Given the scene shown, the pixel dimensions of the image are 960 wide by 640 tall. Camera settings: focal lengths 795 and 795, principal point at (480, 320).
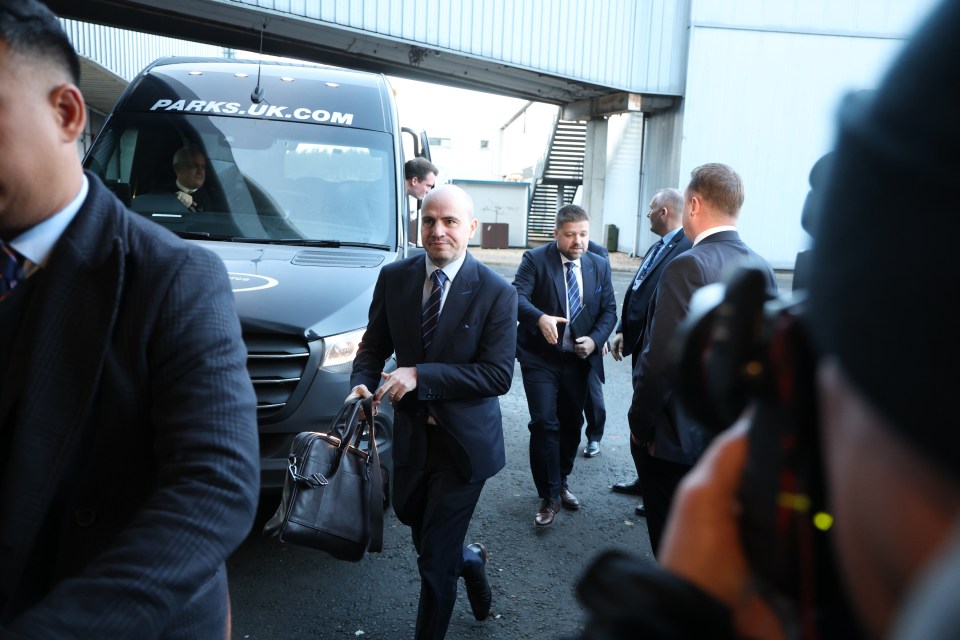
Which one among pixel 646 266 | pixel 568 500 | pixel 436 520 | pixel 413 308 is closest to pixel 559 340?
pixel 646 266

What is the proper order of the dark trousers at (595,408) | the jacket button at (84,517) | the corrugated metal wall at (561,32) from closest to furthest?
the jacket button at (84,517) < the dark trousers at (595,408) < the corrugated metal wall at (561,32)

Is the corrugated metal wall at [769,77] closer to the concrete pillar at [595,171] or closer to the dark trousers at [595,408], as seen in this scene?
the concrete pillar at [595,171]

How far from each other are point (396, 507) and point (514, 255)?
1802 centimetres

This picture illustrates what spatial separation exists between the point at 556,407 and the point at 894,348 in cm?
512

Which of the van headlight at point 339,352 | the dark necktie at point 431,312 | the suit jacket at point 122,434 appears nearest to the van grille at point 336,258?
the van headlight at point 339,352

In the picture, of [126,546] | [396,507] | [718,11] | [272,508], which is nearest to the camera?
[126,546]

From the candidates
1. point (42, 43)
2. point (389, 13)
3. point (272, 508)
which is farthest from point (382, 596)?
point (389, 13)

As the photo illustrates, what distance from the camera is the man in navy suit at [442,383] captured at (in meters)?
3.44

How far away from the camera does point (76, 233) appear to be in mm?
1417

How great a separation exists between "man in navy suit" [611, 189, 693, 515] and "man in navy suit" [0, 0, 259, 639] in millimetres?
3919

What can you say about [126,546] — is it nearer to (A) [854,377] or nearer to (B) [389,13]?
(A) [854,377]

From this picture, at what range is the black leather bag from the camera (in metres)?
3.11

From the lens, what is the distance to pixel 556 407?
5.51 meters

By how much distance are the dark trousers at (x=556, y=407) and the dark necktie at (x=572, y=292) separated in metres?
0.35
